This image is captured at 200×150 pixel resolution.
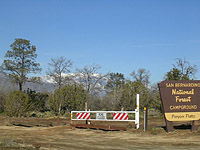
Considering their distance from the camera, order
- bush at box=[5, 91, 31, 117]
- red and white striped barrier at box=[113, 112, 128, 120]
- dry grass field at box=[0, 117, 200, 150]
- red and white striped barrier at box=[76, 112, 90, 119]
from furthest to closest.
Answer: bush at box=[5, 91, 31, 117], red and white striped barrier at box=[76, 112, 90, 119], red and white striped barrier at box=[113, 112, 128, 120], dry grass field at box=[0, 117, 200, 150]

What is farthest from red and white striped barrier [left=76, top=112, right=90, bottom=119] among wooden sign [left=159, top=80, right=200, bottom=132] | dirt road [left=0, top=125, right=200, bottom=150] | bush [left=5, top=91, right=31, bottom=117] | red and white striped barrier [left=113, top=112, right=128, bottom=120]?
bush [left=5, top=91, right=31, bottom=117]

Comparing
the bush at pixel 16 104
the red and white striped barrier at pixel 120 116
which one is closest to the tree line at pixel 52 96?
the bush at pixel 16 104

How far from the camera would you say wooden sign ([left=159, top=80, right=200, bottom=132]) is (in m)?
16.7

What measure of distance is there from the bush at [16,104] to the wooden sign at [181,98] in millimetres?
25577

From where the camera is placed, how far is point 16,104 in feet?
127

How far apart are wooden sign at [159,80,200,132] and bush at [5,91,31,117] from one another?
25577 millimetres

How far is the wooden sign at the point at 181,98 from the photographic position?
657 inches

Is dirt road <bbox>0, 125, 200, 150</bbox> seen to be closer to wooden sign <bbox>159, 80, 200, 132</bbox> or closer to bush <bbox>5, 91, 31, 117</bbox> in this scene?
wooden sign <bbox>159, 80, 200, 132</bbox>

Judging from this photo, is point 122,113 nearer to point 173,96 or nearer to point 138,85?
point 173,96

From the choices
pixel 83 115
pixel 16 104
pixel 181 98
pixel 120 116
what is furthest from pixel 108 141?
pixel 16 104

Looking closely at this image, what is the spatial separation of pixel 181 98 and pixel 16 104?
87.0 feet

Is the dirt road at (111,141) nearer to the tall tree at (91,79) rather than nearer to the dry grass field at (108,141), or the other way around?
the dry grass field at (108,141)

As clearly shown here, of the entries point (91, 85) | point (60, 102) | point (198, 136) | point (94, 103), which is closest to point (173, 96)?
point (198, 136)

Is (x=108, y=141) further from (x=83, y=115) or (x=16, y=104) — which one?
(x=16, y=104)
